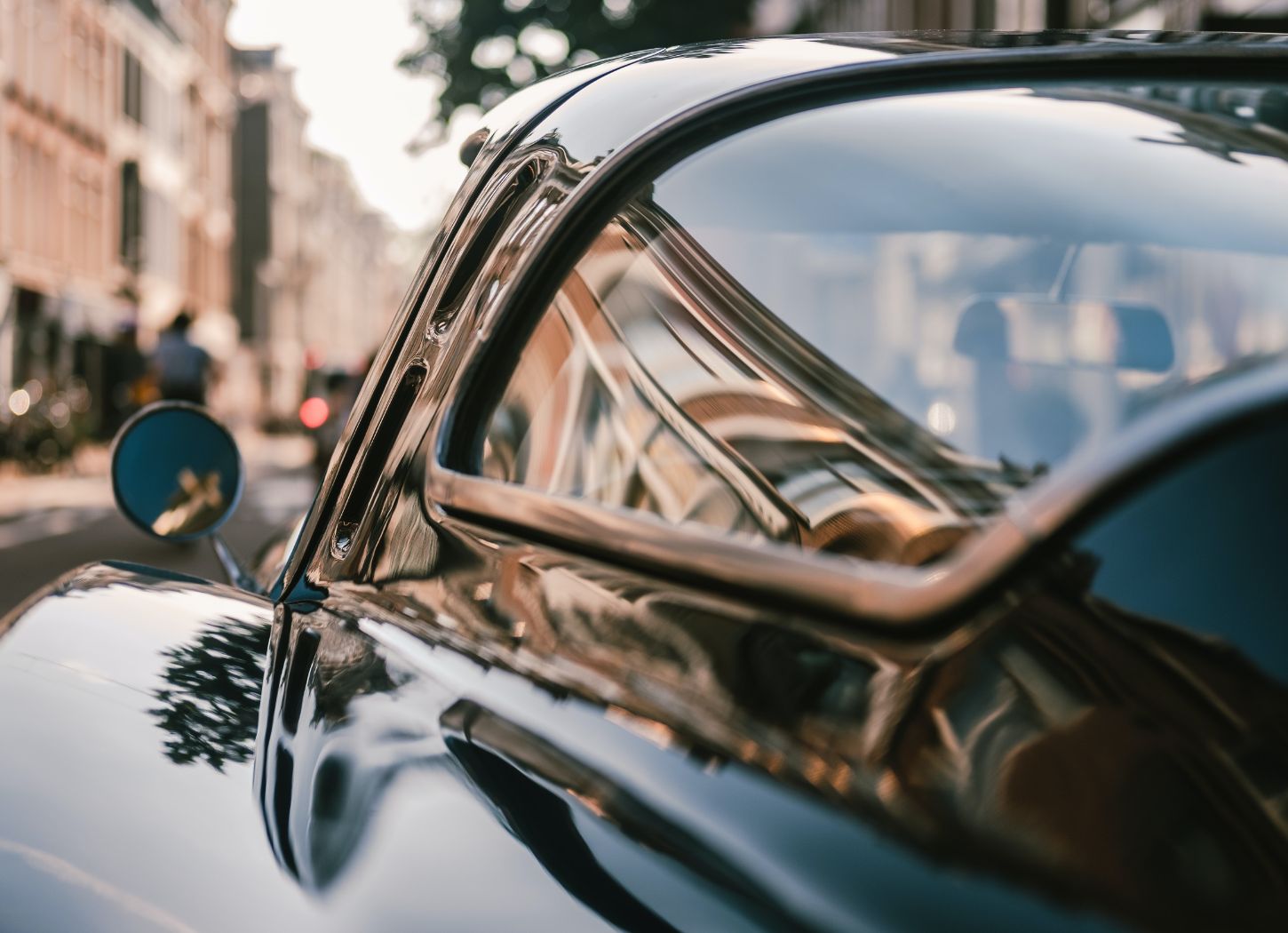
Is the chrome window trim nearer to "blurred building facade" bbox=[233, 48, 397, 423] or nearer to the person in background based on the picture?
the person in background

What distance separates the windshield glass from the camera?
32.4 inches

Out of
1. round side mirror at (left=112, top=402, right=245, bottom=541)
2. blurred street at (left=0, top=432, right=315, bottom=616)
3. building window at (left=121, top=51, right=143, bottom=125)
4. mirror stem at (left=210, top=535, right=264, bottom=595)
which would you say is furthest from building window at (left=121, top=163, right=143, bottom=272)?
round side mirror at (left=112, top=402, right=245, bottom=541)

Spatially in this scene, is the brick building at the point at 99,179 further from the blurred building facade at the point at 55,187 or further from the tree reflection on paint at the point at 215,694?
the tree reflection on paint at the point at 215,694

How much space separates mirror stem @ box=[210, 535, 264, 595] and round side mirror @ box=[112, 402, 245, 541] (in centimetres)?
14

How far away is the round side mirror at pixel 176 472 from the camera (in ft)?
6.95

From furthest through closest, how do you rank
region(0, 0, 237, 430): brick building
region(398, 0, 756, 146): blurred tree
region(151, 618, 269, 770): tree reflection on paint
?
region(0, 0, 237, 430): brick building < region(398, 0, 756, 146): blurred tree < region(151, 618, 269, 770): tree reflection on paint

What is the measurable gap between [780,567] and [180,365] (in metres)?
13.3

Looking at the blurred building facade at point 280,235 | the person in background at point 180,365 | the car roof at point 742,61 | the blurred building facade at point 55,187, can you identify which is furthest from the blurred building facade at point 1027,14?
the blurred building facade at point 280,235

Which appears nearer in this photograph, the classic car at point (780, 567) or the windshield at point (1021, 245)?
the classic car at point (780, 567)

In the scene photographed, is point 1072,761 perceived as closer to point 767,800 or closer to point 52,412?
point 767,800

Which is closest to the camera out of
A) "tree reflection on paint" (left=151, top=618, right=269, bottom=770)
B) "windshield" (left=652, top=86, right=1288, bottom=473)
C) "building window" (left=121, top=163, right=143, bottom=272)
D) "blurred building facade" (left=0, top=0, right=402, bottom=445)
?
"windshield" (left=652, top=86, right=1288, bottom=473)

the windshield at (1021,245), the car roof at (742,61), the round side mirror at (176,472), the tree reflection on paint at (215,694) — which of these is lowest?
the tree reflection on paint at (215,694)

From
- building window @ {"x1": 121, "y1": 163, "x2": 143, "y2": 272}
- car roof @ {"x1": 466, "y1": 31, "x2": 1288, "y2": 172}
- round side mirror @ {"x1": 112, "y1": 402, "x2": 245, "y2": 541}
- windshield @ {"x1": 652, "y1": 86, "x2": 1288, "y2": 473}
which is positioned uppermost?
building window @ {"x1": 121, "y1": 163, "x2": 143, "y2": 272}

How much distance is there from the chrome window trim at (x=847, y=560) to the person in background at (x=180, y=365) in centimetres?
1267
